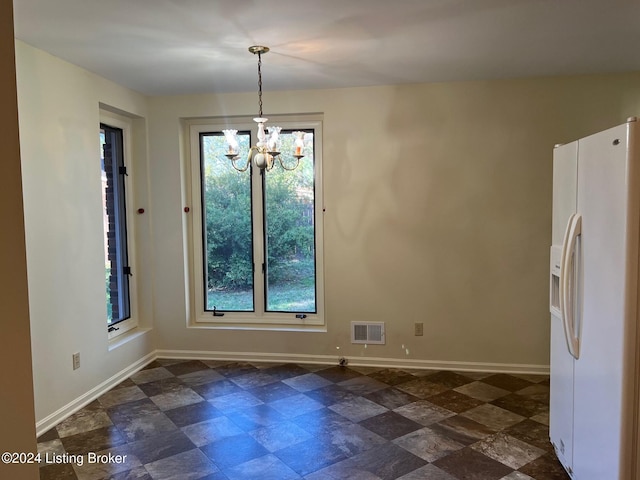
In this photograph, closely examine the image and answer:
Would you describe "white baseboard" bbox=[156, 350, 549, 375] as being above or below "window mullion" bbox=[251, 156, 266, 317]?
below

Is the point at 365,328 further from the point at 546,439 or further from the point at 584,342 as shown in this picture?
the point at 584,342

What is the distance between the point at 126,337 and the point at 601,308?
366cm

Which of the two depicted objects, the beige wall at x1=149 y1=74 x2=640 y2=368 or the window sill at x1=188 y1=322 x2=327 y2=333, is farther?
the window sill at x1=188 y1=322 x2=327 y2=333

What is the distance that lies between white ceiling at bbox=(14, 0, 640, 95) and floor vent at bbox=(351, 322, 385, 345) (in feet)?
6.88

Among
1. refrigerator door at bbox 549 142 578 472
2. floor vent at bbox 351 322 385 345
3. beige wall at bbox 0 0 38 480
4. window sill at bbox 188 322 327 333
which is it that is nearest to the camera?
beige wall at bbox 0 0 38 480

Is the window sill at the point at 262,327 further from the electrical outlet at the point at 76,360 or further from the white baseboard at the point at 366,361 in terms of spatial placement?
the electrical outlet at the point at 76,360

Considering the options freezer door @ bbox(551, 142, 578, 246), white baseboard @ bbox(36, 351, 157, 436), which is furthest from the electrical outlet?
freezer door @ bbox(551, 142, 578, 246)

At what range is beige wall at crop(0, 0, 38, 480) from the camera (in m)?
1.22

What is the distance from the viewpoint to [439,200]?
13.3 ft

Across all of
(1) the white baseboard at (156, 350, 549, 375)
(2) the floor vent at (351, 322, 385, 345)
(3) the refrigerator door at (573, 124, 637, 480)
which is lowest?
(1) the white baseboard at (156, 350, 549, 375)

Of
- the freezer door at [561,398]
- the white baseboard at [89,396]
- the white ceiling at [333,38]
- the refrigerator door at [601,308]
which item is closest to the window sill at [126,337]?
the white baseboard at [89,396]

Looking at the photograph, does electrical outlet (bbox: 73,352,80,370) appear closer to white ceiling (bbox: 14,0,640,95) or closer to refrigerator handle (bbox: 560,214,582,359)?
white ceiling (bbox: 14,0,640,95)

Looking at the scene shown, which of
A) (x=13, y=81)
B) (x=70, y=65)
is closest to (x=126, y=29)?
(x=70, y=65)

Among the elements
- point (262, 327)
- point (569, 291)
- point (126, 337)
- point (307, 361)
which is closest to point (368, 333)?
A: point (307, 361)
